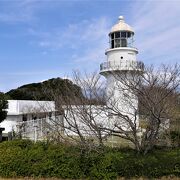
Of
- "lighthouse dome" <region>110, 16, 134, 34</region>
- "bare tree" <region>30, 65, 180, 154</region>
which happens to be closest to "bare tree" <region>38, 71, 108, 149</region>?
"bare tree" <region>30, 65, 180, 154</region>

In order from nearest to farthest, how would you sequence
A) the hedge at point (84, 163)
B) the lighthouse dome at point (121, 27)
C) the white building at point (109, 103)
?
the hedge at point (84, 163), the white building at point (109, 103), the lighthouse dome at point (121, 27)

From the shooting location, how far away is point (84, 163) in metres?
11.1

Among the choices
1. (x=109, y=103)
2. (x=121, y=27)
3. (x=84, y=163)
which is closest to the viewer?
(x=84, y=163)

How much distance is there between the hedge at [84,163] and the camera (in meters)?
10.8

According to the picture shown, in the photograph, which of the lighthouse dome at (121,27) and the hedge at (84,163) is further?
the lighthouse dome at (121,27)

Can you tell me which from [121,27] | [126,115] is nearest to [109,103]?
[126,115]

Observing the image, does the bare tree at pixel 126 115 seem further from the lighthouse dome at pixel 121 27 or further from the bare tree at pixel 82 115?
the lighthouse dome at pixel 121 27

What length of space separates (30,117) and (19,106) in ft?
4.82

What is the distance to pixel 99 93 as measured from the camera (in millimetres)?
14031

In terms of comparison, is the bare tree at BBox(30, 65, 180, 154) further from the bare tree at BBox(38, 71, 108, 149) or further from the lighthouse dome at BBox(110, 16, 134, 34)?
the lighthouse dome at BBox(110, 16, 134, 34)

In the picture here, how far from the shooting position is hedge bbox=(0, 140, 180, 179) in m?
10.8

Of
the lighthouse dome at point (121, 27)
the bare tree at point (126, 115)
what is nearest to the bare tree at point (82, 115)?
the bare tree at point (126, 115)

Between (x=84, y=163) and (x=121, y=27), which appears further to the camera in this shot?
(x=121, y=27)

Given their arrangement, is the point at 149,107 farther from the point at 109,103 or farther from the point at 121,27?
the point at 121,27
